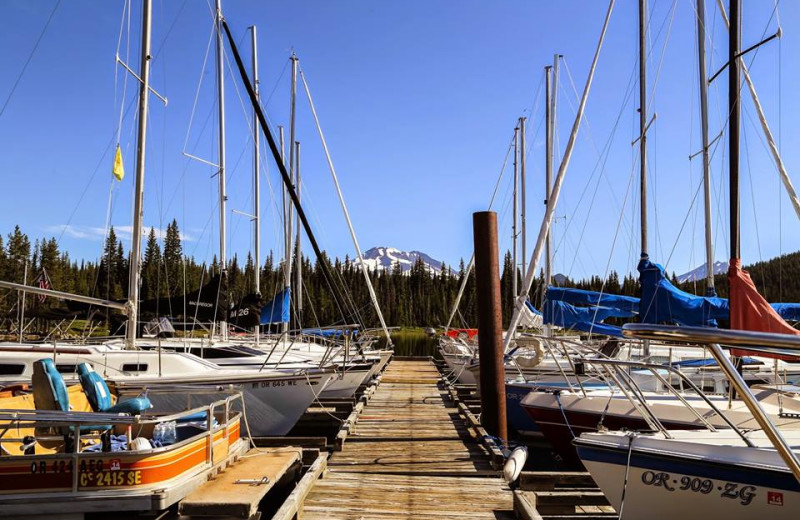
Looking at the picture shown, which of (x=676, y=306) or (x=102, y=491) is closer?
(x=102, y=491)

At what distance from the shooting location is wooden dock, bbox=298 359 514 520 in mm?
8133

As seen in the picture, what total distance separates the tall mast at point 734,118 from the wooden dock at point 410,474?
237 inches

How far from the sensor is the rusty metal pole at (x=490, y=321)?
37.0 feet

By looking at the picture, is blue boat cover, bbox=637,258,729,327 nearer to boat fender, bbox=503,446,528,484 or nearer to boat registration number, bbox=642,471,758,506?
boat fender, bbox=503,446,528,484

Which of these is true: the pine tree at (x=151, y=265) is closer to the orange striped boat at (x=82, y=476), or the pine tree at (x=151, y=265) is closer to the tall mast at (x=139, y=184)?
the tall mast at (x=139, y=184)

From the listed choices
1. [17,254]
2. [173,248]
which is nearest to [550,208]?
[17,254]

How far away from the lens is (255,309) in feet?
70.0

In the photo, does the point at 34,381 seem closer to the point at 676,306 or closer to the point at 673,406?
the point at 673,406

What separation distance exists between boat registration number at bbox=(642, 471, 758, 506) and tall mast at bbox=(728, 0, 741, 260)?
6.00 metres

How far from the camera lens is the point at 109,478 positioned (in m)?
7.00

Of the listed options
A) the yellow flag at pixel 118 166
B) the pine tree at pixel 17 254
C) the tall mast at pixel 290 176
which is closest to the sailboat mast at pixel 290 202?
Result: the tall mast at pixel 290 176

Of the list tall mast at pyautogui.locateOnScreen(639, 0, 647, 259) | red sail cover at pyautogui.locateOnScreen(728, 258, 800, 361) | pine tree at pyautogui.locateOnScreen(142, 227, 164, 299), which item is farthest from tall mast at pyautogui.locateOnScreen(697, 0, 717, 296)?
pine tree at pyautogui.locateOnScreen(142, 227, 164, 299)

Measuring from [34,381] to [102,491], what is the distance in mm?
2175

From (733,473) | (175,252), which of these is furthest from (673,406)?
(175,252)
